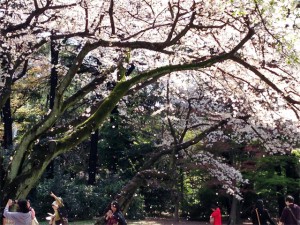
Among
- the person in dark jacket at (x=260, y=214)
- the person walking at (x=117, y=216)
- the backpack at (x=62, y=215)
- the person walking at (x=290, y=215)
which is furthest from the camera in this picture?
the person in dark jacket at (x=260, y=214)

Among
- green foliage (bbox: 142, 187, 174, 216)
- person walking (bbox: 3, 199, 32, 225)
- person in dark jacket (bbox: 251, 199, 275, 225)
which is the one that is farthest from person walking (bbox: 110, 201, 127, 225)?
green foliage (bbox: 142, 187, 174, 216)

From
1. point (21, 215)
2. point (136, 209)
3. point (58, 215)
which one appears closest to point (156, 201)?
point (136, 209)

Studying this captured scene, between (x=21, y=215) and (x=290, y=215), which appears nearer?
(x=21, y=215)

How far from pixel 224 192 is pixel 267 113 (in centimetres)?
1119

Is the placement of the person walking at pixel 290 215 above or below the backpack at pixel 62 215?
above

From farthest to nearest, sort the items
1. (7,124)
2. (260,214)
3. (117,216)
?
(7,124) → (260,214) → (117,216)

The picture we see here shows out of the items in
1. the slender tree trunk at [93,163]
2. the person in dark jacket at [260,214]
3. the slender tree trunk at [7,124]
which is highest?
the slender tree trunk at [7,124]

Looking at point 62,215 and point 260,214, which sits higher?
point 260,214

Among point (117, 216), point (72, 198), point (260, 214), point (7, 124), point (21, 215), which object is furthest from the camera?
point (7, 124)

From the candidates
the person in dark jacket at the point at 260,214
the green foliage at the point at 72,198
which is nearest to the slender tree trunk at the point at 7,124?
the green foliage at the point at 72,198

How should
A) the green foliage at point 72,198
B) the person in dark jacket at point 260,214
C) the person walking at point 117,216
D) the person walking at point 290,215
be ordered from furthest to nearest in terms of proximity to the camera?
the green foliage at point 72,198 < the person in dark jacket at point 260,214 < the person walking at point 290,215 < the person walking at point 117,216

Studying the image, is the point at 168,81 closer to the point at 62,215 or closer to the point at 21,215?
the point at 62,215

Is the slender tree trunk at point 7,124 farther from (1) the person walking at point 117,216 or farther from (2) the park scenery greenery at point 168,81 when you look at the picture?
(1) the person walking at point 117,216

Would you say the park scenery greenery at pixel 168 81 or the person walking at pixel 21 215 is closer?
the person walking at pixel 21 215
